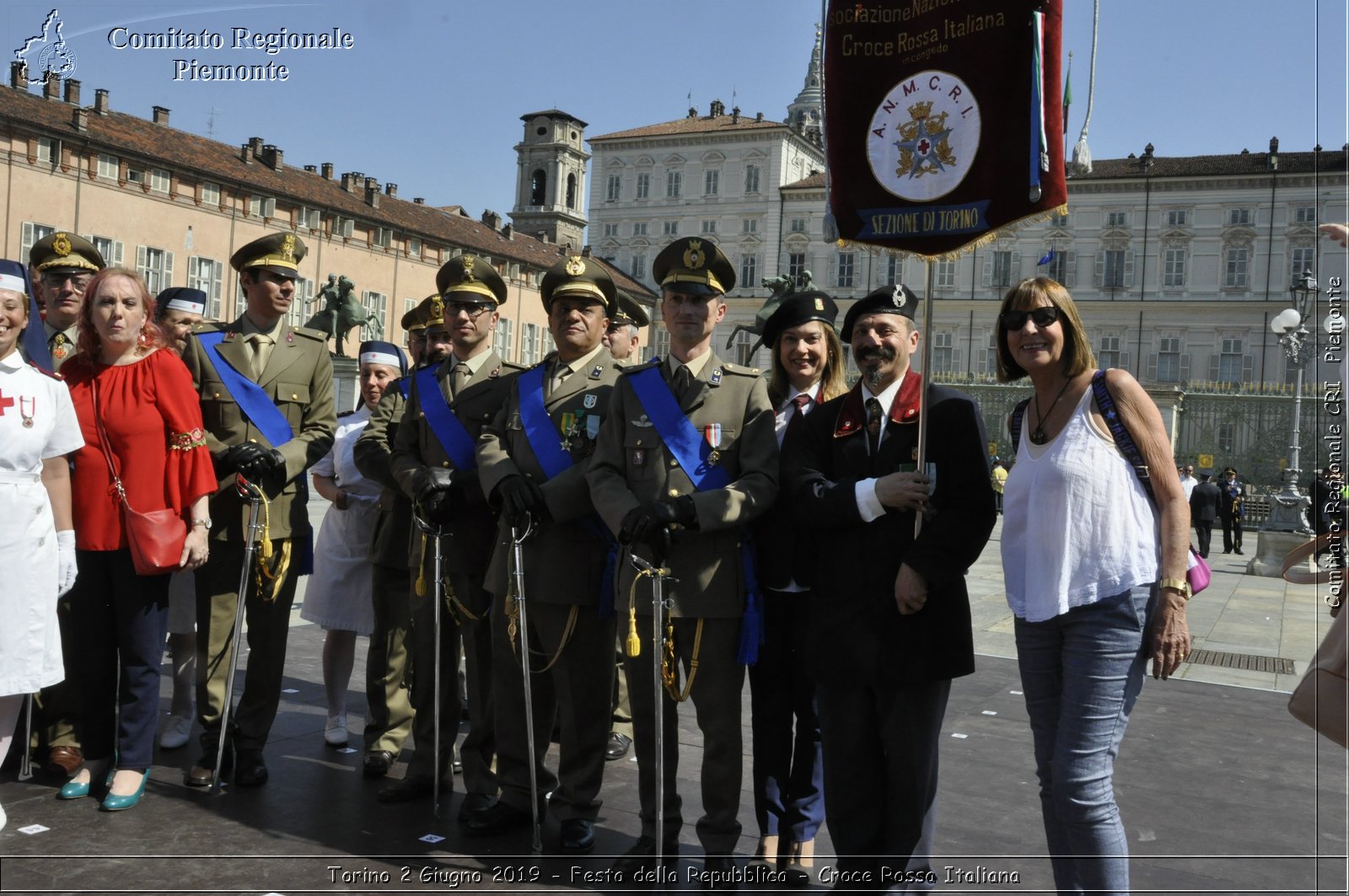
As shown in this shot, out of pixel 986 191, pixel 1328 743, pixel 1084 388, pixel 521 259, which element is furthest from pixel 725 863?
pixel 521 259

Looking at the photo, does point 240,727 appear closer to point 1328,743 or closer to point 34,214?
point 1328,743

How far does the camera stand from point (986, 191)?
3988 millimetres

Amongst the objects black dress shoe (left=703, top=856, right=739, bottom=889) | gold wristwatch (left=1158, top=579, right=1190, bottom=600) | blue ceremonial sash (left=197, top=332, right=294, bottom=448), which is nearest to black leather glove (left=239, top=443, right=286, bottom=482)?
blue ceremonial sash (left=197, top=332, right=294, bottom=448)

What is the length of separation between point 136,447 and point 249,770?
54.6 inches

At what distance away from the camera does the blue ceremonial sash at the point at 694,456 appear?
13.5 ft

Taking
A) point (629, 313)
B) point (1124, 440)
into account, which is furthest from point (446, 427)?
point (1124, 440)

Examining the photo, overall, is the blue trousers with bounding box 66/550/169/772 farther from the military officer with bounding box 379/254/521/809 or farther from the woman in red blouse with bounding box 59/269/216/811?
the military officer with bounding box 379/254/521/809

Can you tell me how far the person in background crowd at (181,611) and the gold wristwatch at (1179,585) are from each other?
13.8 ft

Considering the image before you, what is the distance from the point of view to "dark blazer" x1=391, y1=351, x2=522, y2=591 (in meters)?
4.84

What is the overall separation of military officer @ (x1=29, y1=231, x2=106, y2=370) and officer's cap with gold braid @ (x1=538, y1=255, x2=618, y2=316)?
2298mm

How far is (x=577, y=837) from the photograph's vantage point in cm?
425

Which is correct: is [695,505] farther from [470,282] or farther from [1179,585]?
[470,282]

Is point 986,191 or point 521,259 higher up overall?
point 521,259

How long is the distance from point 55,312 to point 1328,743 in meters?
6.70
